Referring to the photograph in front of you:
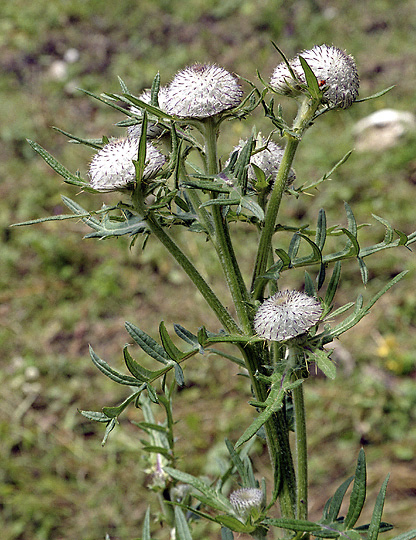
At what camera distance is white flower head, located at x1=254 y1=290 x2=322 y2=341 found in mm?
991

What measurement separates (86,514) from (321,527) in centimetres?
218

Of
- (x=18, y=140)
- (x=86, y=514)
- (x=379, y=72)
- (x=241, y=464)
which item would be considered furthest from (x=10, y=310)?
(x=379, y=72)

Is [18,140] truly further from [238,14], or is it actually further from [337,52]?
[337,52]

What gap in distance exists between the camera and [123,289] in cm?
410

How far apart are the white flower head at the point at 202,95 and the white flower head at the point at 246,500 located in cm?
74

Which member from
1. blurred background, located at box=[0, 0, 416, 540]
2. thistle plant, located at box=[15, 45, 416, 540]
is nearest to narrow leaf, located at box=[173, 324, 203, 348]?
thistle plant, located at box=[15, 45, 416, 540]

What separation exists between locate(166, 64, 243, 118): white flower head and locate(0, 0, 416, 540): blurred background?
1092 mm

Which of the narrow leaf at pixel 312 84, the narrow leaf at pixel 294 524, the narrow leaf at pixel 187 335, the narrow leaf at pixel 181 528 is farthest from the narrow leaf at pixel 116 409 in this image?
the narrow leaf at pixel 312 84

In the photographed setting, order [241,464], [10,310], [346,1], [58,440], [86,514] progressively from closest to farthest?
[241,464]
[86,514]
[58,440]
[10,310]
[346,1]

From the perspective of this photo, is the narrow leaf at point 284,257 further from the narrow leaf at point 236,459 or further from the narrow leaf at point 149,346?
the narrow leaf at point 236,459

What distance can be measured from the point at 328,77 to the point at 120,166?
1.29 feet

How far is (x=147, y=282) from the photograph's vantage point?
4125mm

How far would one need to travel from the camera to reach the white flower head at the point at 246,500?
1179 mm

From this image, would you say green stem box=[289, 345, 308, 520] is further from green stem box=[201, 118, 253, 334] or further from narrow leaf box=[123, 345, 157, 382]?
narrow leaf box=[123, 345, 157, 382]
